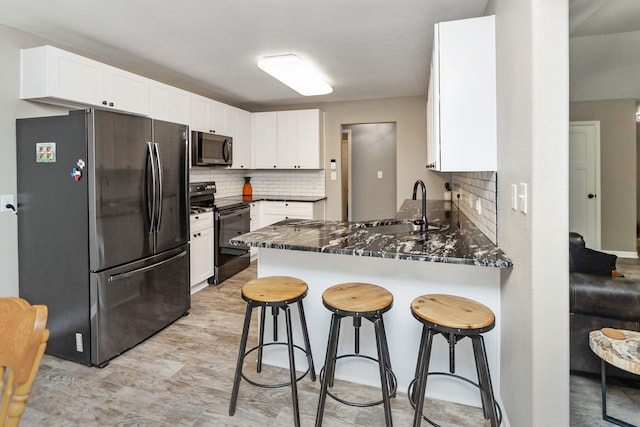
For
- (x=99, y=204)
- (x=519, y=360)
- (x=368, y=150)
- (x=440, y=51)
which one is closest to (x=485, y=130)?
(x=440, y=51)

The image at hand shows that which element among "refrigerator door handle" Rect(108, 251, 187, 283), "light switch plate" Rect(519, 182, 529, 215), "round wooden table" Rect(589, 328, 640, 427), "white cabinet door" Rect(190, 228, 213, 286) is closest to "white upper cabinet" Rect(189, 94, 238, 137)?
"white cabinet door" Rect(190, 228, 213, 286)

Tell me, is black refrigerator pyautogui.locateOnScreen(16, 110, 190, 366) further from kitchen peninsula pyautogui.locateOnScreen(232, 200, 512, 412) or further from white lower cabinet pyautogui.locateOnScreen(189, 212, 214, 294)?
kitchen peninsula pyautogui.locateOnScreen(232, 200, 512, 412)

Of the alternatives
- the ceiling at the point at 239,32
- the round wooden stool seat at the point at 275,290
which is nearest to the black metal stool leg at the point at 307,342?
the round wooden stool seat at the point at 275,290

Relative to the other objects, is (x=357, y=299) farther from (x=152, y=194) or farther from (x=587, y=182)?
(x=587, y=182)

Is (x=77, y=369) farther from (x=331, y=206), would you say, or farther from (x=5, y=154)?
(x=331, y=206)

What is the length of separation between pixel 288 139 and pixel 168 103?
2012 millimetres

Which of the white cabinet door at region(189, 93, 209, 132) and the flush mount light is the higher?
the flush mount light

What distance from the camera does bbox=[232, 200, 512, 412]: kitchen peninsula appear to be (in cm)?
181

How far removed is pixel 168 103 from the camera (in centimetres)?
373

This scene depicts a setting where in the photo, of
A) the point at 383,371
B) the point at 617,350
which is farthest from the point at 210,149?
the point at 617,350

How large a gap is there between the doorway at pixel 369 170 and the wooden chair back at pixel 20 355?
568 centimetres

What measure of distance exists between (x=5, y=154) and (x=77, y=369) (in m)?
1.60

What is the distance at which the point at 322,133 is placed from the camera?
5465 mm

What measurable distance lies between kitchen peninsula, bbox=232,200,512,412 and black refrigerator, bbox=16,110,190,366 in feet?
3.40
